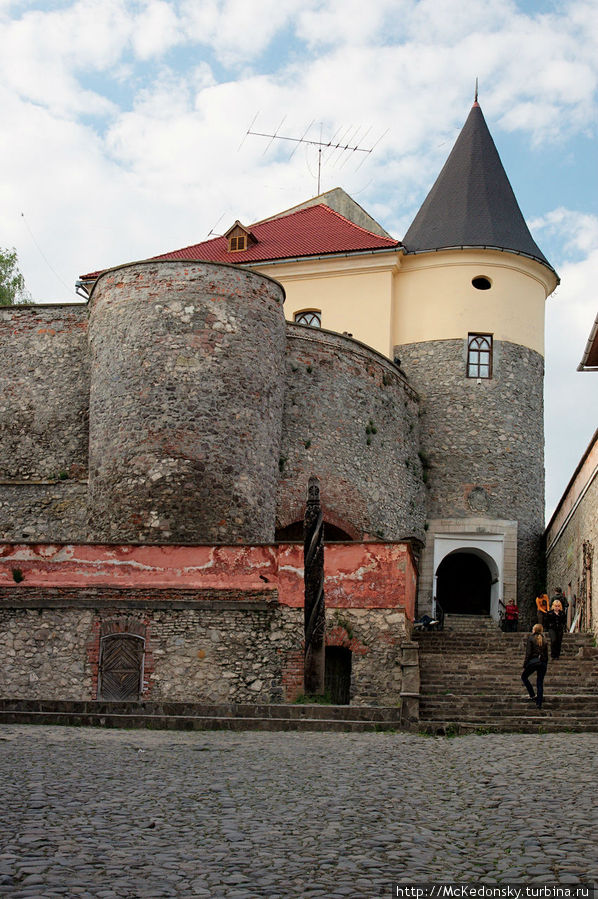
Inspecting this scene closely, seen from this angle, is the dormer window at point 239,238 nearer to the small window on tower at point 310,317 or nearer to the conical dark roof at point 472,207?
the small window on tower at point 310,317

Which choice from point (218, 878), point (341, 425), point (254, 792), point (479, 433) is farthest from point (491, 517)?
Answer: point (218, 878)

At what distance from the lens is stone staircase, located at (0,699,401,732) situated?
14.9 m

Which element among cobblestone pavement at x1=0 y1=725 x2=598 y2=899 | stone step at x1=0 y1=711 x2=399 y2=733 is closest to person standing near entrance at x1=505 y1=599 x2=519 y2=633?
stone step at x1=0 y1=711 x2=399 y2=733

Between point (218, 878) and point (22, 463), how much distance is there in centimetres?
2025

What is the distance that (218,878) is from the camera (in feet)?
22.0

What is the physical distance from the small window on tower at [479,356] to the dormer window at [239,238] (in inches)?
301

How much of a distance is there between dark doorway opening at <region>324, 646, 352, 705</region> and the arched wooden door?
324cm

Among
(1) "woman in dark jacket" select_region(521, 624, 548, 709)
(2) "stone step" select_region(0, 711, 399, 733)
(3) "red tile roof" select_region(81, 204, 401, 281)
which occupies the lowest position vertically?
(2) "stone step" select_region(0, 711, 399, 733)

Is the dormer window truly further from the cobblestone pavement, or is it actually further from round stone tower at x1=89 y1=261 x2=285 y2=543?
the cobblestone pavement

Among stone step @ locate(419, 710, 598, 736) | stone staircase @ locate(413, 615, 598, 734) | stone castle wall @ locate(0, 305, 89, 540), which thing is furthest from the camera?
stone castle wall @ locate(0, 305, 89, 540)

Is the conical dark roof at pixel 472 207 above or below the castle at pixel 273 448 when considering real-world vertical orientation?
above

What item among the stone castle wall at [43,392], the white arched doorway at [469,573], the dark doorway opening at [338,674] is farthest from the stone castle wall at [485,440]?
the dark doorway opening at [338,674]

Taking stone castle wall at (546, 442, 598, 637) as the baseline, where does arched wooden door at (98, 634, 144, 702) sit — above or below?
below

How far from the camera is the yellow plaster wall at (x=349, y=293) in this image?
32.7 metres
